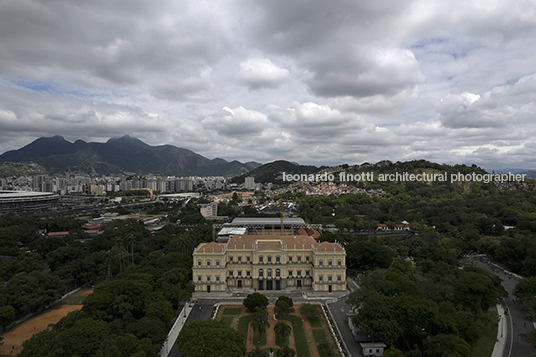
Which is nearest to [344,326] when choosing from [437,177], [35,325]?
[35,325]

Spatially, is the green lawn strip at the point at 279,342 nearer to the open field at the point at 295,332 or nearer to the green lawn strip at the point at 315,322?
the open field at the point at 295,332

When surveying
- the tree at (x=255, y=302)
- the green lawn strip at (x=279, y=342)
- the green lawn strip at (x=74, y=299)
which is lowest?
the green lawn strip at (x=74, y=299)

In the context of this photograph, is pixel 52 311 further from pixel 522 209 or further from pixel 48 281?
pixel 522 209

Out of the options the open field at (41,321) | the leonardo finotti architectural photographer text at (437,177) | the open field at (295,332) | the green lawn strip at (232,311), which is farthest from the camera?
the leonardo finotti architectural photographer text at (437,177)

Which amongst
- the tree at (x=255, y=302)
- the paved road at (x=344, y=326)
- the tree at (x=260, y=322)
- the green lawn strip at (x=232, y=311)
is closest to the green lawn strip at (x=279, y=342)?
the tree at (x=260, y=322)

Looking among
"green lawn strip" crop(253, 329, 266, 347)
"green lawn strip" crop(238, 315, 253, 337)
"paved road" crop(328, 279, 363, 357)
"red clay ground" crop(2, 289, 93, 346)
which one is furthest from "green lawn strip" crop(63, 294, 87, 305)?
"paved road" crop(328, 279, 363, 357)

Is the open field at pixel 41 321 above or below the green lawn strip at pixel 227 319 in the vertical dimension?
below

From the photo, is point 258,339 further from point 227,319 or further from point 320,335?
point 320,335

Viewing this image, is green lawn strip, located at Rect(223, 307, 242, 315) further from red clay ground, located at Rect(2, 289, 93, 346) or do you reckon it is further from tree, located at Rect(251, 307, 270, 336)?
red clay ground, located at Rect(2, 289, 93, 346)
